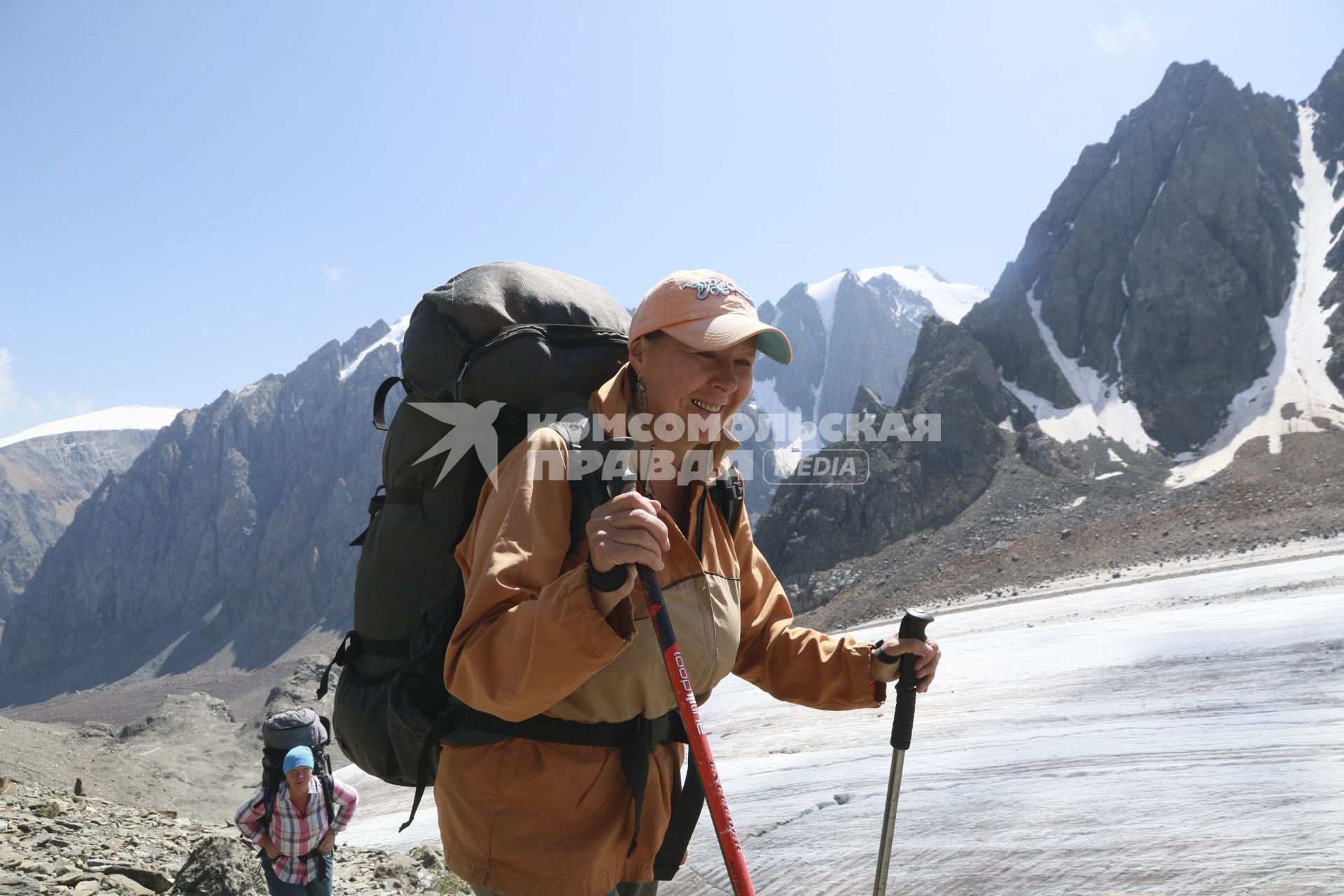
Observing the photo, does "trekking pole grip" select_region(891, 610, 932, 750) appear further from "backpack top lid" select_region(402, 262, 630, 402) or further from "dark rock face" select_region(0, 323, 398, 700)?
"dark rock face" select_region(0, 323, 398, 700)

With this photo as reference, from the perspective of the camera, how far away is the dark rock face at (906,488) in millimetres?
66875

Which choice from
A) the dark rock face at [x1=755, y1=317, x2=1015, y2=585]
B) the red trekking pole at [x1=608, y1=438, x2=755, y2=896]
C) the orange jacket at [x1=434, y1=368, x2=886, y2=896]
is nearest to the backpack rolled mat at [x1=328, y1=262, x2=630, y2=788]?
the orange jacket at [x1=434, y1=368, x2=886, y2=896]

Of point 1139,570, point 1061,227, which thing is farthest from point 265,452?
point 1139,570

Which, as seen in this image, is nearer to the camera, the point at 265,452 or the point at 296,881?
the point at 296,881

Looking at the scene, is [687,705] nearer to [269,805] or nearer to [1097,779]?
[1097,779]

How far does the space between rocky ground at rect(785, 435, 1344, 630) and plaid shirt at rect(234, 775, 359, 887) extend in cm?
4373

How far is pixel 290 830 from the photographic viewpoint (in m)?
6.04

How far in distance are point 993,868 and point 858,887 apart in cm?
79

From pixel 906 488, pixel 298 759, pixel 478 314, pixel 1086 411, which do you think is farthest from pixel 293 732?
pixel 1086 411

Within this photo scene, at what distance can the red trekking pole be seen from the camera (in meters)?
2.22

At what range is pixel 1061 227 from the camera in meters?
91.7

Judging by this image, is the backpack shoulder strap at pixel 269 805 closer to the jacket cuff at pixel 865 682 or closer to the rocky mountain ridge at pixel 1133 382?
the jacket cuff at pixel 865 682

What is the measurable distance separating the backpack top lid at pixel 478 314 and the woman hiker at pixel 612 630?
0.56 m

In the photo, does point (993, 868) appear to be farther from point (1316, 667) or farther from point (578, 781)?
point (1316, 667)
